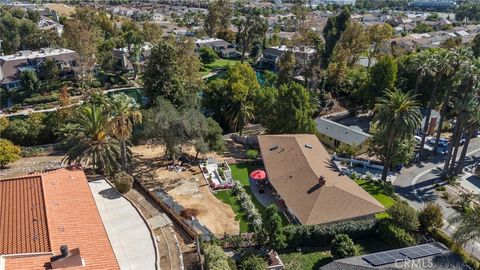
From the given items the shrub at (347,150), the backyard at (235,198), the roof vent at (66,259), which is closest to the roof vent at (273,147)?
the backyard at (235,198)

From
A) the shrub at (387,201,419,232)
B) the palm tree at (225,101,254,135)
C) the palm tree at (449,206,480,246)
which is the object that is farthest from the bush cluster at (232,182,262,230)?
the palm tree at (225,101,254,135)

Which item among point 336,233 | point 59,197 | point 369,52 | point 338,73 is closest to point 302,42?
point 338,73

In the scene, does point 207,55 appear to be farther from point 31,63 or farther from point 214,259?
point 214,259

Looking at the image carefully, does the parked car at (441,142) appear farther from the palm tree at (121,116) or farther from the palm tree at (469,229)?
the palm tree at (121,116)

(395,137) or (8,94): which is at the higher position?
(395,137)

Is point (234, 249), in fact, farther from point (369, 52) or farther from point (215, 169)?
point (369, 52)

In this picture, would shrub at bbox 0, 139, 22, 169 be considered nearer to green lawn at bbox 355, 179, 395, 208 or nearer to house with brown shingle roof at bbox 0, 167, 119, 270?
house with brown shingle roof at bbox 0, 167, 119, 270
